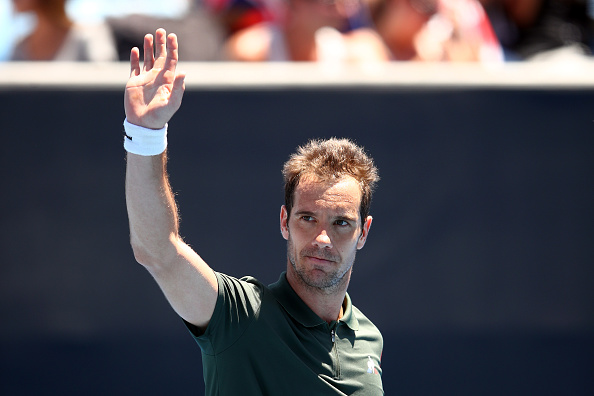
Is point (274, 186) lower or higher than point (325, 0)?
lower

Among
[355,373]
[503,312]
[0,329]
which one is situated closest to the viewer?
[355,373]

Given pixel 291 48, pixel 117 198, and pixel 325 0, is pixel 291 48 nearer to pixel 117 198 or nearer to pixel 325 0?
pixel 325 0

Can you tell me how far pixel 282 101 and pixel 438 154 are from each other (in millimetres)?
848

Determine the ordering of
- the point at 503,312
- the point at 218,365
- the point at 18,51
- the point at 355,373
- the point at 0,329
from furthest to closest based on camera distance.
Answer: the point at 18,51
the point at 503,312
the point at 0,329
the point at 355,373
the point at 218,365

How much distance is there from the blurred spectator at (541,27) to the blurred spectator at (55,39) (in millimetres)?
2616

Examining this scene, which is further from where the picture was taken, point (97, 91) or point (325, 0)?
point (325, 0)

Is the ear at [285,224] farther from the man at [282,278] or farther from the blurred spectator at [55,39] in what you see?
the blurred spectator at [55,39]

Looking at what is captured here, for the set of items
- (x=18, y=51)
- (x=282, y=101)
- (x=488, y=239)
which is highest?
(x=18, y=51)

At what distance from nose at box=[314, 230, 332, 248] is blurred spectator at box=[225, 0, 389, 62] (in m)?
2.14

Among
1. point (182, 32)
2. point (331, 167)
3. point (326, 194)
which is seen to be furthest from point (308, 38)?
point (326, 194)

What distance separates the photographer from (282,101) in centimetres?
370

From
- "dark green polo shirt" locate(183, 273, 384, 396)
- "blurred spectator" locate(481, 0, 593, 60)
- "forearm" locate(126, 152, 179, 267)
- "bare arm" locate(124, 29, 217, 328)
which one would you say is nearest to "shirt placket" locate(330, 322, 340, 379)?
"dark green polo shirt" locate(183, 273, 384, 396)

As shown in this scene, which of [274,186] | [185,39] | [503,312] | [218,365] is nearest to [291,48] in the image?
[185,39]

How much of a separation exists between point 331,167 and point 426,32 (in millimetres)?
2442
